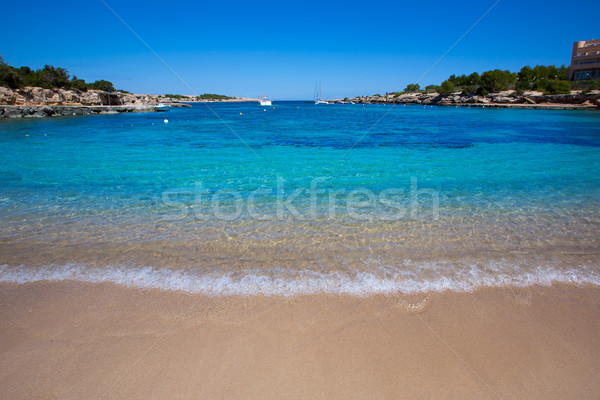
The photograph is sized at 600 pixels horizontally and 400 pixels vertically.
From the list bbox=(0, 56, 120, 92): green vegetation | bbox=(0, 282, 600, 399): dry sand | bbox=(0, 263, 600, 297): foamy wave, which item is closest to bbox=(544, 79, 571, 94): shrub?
bbox=(0, 263, 600, 297): foamy wave

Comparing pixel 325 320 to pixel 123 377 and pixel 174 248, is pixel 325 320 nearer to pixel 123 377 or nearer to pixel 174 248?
pixel 123 377

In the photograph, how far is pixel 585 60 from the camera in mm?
88250

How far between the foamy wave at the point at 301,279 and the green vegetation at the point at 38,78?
204ft

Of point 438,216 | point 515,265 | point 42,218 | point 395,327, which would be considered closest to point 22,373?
point 395,327

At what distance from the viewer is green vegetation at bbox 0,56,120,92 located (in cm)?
4591

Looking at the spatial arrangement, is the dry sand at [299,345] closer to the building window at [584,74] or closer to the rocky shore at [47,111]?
the rocky shore at [47,111]

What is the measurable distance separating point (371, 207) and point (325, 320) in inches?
170

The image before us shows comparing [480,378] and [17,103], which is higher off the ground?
[17,103]

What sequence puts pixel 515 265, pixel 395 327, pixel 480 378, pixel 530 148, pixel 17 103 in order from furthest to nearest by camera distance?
pixel 17 103
pixel 530 148
pixel 515 265
pixel 395 327
pixel 480 378

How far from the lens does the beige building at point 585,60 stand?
85125 mm

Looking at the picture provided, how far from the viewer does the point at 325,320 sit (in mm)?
3215

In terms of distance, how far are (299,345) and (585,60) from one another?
130 metres

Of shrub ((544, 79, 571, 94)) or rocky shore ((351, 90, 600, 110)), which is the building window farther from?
rocky shore ((351, 90, 600, 110))

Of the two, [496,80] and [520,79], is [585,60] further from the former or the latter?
[496,80]
